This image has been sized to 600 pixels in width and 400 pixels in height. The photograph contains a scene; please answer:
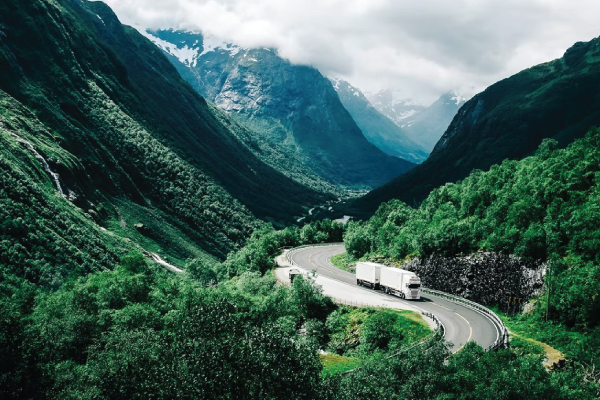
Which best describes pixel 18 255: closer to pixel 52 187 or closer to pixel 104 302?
pixel 52 187

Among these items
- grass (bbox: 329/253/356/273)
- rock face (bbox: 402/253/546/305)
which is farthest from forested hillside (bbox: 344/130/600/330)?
grass (bbox: 329/253/356/273)

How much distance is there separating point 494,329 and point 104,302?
47973 millimetres

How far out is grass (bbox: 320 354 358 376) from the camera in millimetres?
47312

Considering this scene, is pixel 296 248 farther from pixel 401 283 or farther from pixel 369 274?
pixel 401 283

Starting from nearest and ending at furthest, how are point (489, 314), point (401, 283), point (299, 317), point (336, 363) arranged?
1. point (336, 363)
2. point (489, 314)
3. point (299, 317)
4. point (401, 283)

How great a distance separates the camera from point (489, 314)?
58.2m

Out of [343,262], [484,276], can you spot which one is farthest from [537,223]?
[343,262]

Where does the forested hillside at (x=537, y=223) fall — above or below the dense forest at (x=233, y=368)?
above

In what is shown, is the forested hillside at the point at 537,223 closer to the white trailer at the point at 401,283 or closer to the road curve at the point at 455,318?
the road curve at the point at 455,318

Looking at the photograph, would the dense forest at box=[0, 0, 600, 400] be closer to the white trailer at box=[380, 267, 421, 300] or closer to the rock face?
the rock face

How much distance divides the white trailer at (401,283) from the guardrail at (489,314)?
18.1ft

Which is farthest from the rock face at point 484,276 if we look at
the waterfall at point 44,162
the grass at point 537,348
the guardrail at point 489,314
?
the waterfall at point 44,162

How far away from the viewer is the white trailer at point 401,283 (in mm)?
65812

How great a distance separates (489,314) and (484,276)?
863 cm
